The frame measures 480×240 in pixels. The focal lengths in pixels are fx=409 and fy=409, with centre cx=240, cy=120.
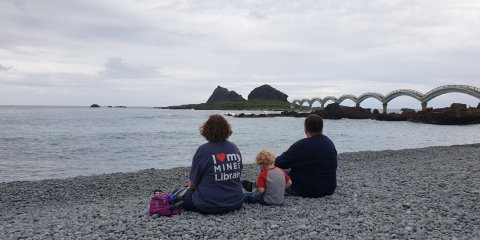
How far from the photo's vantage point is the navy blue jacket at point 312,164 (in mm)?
7832

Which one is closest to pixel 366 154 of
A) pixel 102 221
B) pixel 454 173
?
pixel 454 173

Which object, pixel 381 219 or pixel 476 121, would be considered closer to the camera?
pixel 381 219

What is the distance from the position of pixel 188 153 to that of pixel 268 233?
1868cm

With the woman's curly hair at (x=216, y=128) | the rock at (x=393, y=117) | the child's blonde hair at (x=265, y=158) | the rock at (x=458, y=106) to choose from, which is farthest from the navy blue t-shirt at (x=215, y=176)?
the rock at (x=393, y=117)

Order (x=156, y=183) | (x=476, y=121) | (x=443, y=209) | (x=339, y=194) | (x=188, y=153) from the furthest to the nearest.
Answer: (x=476, y=121), (x=188, y=153), (x=156, y=183), (x=339, y=194), (x=443, y=209)

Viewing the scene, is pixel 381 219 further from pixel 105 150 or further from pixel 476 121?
pixel 476 121

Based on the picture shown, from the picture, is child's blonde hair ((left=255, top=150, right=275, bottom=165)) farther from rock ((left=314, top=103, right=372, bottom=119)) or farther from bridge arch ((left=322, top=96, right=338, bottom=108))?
bridge arch ((left=322, top=96, right=338, bottom=108))

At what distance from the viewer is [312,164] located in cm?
793

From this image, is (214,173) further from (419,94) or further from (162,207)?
(419,94)

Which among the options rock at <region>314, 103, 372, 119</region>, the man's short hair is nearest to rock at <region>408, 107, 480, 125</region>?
rock at <region>314, 103, 372, 119</region>

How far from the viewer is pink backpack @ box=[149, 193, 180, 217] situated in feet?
22.0

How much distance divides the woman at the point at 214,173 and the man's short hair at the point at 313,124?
69.3 inches

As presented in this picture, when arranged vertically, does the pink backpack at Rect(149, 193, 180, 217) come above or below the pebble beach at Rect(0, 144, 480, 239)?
above

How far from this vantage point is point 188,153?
2412 centimetres
